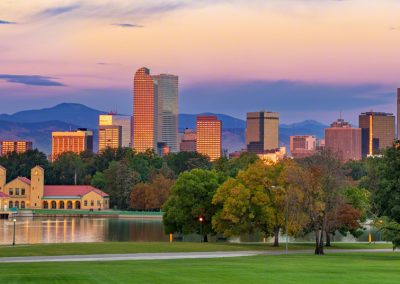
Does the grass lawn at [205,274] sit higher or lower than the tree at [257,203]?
lower

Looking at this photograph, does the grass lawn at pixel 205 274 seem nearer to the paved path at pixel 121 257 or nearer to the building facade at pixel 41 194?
the paved path at pixel 121 257

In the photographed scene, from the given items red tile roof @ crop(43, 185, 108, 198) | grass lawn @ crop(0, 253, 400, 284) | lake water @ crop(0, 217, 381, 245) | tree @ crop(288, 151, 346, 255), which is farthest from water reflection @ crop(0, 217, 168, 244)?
red tile roof @ crop(43, 185, 108, 198)

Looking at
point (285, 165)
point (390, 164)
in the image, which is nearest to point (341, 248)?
point (285, 165)

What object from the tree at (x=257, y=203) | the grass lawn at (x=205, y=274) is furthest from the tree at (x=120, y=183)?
the grass lawn at (x=205, y=274)

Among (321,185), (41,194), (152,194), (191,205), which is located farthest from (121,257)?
(41,194)

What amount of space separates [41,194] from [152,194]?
31488mm

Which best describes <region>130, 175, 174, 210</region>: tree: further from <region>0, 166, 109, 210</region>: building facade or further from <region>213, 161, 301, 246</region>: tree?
<region>213, 161, 301, 246</region>: tree

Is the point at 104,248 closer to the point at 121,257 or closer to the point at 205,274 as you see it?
the point at 121,257

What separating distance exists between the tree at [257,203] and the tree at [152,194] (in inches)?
3587

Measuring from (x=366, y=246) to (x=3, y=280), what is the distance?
50269mm

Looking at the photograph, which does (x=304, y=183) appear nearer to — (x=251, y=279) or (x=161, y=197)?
(x=251, y=279)

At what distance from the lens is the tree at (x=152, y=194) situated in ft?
563

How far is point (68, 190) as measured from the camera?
191500 mm

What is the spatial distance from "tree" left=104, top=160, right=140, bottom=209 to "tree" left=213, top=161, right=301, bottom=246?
107800 mm
